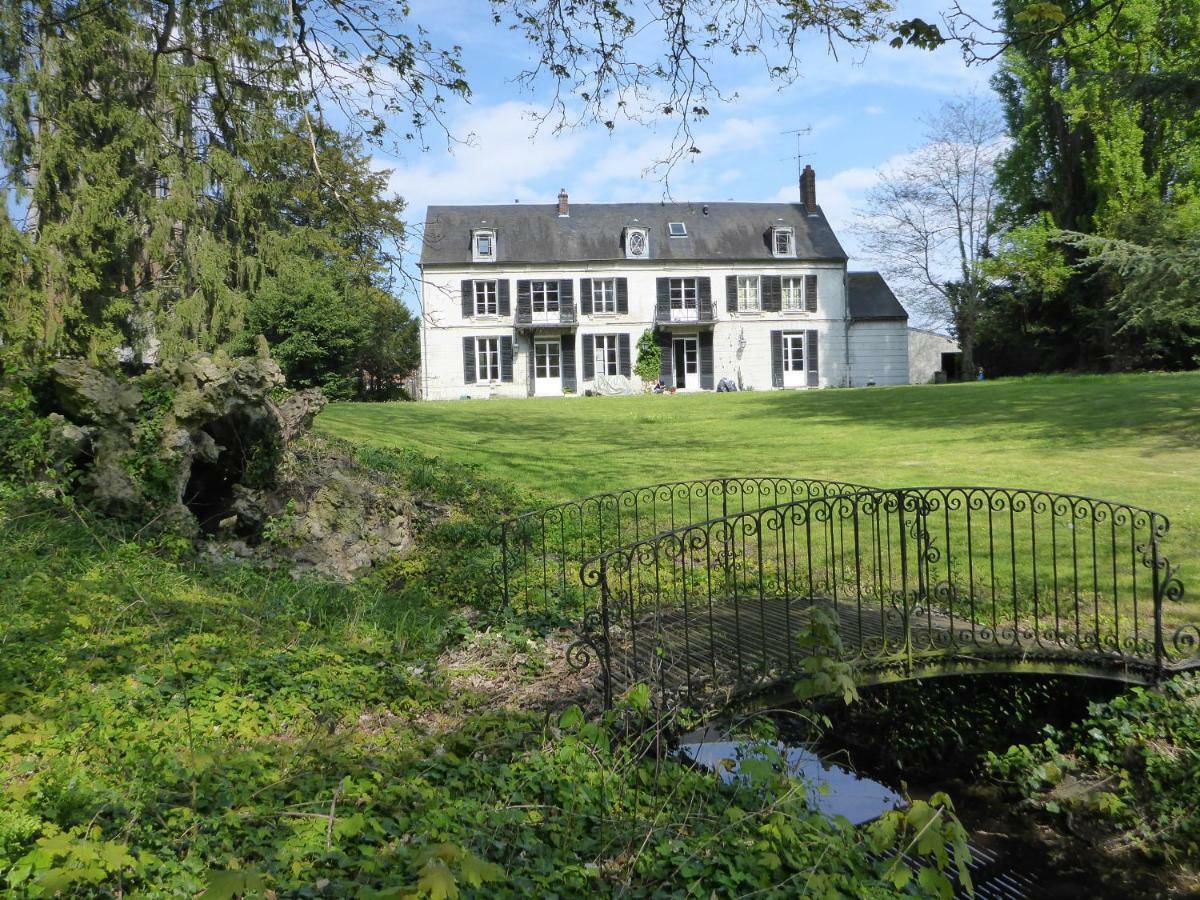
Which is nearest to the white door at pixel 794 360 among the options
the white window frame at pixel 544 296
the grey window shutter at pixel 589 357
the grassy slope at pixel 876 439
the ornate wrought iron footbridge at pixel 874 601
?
the grey window shutter at pixel 589 357

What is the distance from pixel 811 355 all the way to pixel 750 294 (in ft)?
12.1

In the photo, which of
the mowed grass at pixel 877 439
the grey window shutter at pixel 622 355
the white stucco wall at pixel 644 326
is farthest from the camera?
the grey window shutter at pixel 622 355

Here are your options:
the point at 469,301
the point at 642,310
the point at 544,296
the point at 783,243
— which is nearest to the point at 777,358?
the point at 783,243

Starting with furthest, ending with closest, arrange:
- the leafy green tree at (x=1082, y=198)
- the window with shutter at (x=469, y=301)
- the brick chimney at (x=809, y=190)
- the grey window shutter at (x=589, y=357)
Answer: the brick chimney at (x=809, y=190)
the grey window shutter at (x=589, y=357)
the window with shutter at (x=469, y=301)
the leafy green tree at (x=1082, y=198)

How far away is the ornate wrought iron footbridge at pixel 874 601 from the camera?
541cm

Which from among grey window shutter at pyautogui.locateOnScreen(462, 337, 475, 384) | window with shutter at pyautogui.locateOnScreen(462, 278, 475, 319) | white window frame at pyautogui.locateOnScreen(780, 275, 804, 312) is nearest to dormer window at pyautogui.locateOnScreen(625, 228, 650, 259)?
white window frame at pyautogui.locateOnScreen(780, 275, 804, 312)

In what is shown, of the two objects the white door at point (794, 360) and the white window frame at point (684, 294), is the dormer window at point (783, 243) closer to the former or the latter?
the white door at point (794, 360)

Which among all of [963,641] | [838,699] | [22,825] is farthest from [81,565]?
[963,641]

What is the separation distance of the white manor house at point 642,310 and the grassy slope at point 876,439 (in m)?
12.9

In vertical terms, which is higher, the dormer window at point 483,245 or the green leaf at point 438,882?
the dormer window at point 483,245

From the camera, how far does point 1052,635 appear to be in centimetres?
597

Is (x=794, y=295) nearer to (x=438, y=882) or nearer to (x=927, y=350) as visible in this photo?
(x=927, y=350)

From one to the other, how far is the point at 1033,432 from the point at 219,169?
17451mm

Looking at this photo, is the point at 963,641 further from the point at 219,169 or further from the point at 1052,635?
the point at 219,169
